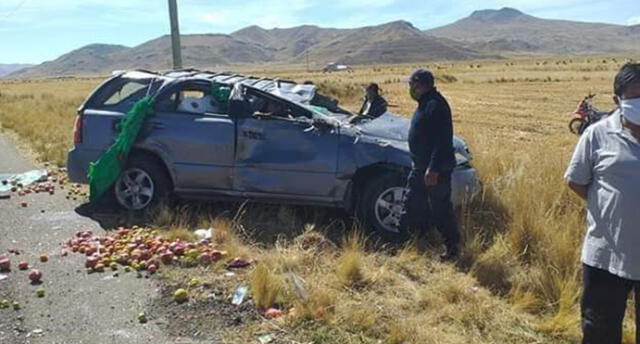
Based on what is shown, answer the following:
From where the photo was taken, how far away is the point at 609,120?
371 cm

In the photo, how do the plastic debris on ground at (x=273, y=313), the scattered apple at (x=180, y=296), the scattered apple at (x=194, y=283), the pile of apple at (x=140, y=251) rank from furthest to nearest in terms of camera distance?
the pile of apple at (x=140, y=251)
the scattered apple at (x=194, y=283)
the scattered apple at (x=180, y=296)
the plastic debris on ground at (x=273, y=313)

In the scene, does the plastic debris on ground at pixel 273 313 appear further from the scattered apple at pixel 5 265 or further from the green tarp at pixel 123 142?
the green tarp at pixel 123 142

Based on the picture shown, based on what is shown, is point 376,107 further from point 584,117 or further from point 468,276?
point 584,117

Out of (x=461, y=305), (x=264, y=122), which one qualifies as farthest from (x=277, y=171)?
(x=461, y=305)

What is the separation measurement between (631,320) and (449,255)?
186 centimetres

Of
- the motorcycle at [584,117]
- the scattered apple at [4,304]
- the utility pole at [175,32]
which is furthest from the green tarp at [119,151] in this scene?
the motorcycle at [584,117]

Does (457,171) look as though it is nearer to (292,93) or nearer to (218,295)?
(292,93)

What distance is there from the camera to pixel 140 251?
6.43 meters

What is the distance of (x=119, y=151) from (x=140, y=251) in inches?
69.7

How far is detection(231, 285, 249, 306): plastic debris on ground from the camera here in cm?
532

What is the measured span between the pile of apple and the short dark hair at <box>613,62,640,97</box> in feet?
12.8

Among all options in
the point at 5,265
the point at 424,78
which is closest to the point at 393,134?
the point at 424,78

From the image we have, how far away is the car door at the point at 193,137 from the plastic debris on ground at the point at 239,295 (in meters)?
2.26

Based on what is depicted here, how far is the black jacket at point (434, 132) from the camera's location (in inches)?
239
